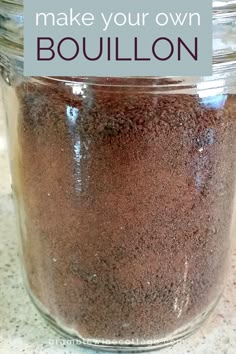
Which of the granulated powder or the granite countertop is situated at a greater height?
the granulated powder

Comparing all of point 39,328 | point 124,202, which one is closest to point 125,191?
point 124,202

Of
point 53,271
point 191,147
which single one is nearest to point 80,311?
point 53,271

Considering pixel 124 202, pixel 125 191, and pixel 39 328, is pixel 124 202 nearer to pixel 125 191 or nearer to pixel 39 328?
pixel 125 191

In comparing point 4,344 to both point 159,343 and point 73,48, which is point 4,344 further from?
point 73,48

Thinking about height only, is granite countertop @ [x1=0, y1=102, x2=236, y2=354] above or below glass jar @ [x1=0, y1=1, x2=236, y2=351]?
below

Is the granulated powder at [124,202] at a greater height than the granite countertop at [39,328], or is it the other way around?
the granulated powder at [124,202]
